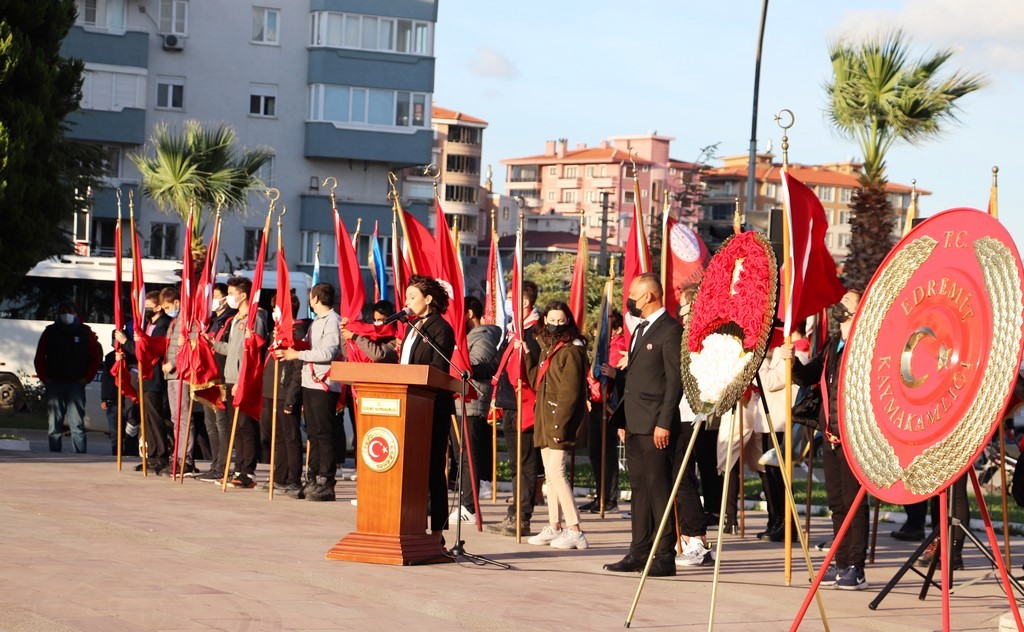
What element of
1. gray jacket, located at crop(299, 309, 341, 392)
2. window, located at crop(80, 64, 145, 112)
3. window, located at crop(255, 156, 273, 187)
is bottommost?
gray jacket, located at crop(299, 309, 341, 392)

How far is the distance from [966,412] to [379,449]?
4.99 meters

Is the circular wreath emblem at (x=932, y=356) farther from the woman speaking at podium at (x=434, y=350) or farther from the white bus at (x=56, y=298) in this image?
the white bus at (x=56, y=298)

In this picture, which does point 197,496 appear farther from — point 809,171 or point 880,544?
point 809,171

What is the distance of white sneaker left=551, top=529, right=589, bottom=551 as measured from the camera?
41.0 feet

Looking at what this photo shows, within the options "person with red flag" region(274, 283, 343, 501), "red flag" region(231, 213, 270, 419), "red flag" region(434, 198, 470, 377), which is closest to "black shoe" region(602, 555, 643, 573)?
"red flag" region(434, 198, 470, 377)

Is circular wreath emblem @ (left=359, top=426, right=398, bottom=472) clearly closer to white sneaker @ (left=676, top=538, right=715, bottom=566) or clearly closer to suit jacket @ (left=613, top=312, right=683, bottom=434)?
suit jacket @ (left=613, top=312, right=683, bottom=434)

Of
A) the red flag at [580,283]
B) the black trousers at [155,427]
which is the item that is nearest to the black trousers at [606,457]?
the red flag at [580,283]

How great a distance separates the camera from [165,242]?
53.7m

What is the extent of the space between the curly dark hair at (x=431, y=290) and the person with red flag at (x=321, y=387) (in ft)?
9.98

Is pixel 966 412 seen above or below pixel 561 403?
above

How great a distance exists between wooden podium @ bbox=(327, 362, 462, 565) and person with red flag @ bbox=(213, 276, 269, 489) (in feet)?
17.1

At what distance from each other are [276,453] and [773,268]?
9.00 meters

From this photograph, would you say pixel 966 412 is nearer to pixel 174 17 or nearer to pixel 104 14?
pixel 104 14

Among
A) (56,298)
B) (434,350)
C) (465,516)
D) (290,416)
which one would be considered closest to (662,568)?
(434,350)
